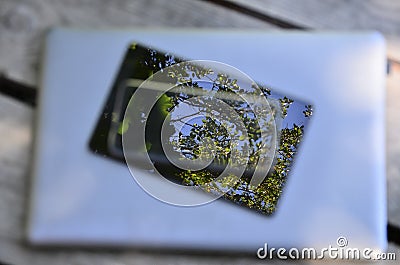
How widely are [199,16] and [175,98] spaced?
0.37ft

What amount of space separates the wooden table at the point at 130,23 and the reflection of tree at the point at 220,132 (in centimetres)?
7

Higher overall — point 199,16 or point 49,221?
point 199,16

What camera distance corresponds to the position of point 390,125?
61 cm

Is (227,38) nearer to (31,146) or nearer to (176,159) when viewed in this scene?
(176,159)

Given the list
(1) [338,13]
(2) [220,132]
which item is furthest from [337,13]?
(2) [220,132]

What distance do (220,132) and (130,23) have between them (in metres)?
0.17

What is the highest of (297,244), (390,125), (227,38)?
(227,38)

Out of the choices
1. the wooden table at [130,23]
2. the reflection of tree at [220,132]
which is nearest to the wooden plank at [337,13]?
the wooden table at [130,23]

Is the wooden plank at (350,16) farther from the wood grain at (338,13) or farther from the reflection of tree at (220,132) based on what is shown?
the reflection of tree at (220,132)

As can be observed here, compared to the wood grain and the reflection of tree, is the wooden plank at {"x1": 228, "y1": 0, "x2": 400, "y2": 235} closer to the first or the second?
the wood grain

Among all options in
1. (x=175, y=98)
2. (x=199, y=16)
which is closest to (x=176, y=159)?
(x=175, y=98)

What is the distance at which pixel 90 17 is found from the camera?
64 centimetres

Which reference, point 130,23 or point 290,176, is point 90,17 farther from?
point 290,176

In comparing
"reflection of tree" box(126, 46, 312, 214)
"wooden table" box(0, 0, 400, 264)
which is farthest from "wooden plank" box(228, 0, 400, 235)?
"reflection of tree" box(126, 46, 312, 214)
